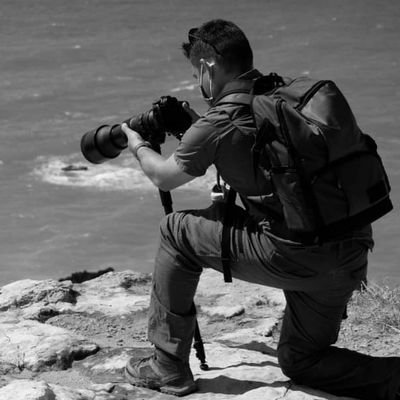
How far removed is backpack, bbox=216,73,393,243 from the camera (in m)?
3.96

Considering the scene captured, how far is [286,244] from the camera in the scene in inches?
164

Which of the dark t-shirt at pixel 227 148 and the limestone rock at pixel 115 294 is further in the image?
the limestone rock at pixel 115 294

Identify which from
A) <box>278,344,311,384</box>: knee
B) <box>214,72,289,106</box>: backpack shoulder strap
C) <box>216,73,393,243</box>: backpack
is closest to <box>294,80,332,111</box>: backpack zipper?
<box>216,73,393,243</box>: backpack

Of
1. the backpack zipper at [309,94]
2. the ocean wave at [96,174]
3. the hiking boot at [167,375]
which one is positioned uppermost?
the backpack zipper at [309,94]

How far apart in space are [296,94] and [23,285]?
321cm

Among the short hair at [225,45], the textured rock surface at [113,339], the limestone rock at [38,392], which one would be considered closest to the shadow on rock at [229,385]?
the textured rock surface at [113,339]

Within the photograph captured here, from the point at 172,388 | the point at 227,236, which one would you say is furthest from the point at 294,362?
the point at 227,236

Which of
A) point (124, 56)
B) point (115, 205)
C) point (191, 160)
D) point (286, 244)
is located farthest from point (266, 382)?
point (124, 56)

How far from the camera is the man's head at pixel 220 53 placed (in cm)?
429

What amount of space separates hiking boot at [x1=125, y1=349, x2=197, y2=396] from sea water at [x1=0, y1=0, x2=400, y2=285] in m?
6.42

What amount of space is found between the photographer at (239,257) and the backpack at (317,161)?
0.38 feet

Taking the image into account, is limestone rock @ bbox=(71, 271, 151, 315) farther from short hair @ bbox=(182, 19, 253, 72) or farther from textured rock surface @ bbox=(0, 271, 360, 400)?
short hair @ bbox=(182, 19, 253, 72)

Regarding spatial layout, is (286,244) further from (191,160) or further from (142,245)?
(142,245)

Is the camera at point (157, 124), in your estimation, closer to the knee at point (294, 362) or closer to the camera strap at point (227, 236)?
the camera strap at point (227, 236)
